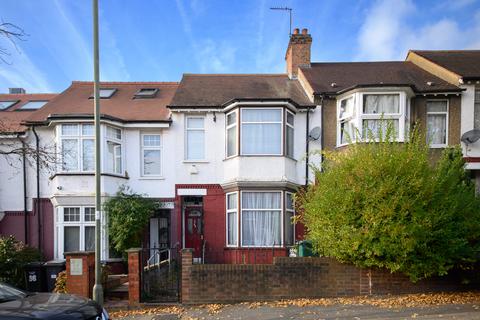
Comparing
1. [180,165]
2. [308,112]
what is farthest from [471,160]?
[180,165]

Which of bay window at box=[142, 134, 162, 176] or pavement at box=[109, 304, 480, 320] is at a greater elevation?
bay window at box=[142, 134, 162, 176]

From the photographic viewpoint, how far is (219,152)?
1341 centimetres

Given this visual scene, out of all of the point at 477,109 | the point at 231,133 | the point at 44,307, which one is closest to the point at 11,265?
the point at 44,307

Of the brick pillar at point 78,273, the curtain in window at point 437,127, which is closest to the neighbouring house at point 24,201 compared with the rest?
the brick pillar at point 78,273

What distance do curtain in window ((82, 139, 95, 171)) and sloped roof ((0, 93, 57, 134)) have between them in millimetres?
2544

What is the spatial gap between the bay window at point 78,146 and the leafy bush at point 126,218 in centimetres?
148

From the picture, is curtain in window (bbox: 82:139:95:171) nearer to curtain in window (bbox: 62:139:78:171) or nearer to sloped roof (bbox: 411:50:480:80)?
curtain in window (bbox: 62:139:78:171)

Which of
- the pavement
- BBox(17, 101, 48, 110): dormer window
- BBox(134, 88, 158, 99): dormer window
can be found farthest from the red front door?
BBox(17, 101, 48, 110): dormer window

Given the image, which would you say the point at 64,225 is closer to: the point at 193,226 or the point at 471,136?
the point at 193,226

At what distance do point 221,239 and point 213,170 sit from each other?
240 centimetres

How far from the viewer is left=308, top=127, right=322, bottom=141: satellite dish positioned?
43.6ft

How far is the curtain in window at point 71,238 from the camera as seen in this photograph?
13.1 meters

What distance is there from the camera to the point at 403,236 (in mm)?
7625

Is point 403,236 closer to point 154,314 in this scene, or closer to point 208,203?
point 154,314
